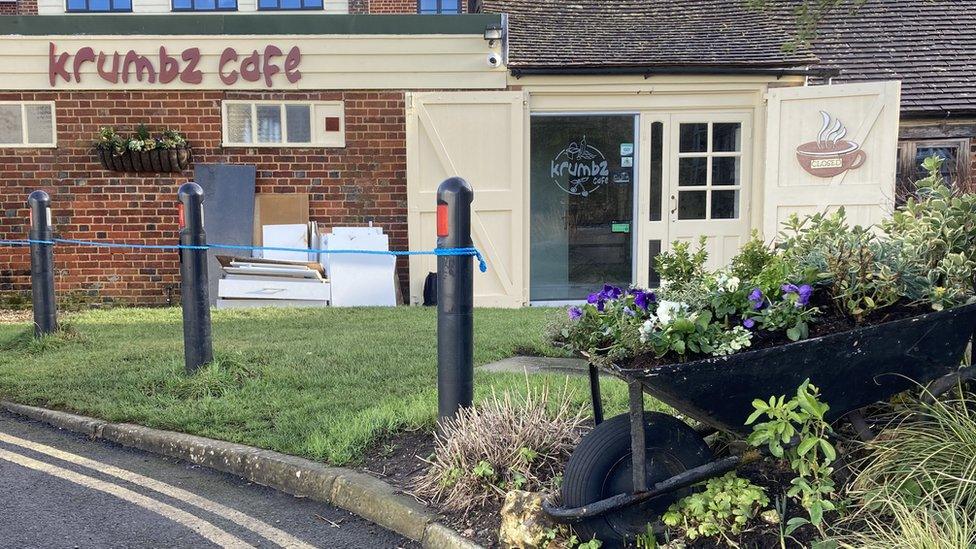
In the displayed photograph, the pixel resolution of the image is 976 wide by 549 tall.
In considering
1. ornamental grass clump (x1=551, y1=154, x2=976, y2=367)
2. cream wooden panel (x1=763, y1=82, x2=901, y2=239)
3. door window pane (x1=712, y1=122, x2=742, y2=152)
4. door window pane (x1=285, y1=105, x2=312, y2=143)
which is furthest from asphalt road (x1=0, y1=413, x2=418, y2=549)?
door window pane (x1=712, y1=122, x2=742, y2=152)

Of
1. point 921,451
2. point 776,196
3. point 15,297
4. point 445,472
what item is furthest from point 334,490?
point 15,297

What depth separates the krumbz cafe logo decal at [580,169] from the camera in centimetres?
1041

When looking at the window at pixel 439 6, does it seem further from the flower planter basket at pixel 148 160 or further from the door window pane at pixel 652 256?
the door window pane at pixel 652 256

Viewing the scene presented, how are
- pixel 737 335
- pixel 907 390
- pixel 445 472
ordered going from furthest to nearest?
pixel 445 472 < pixel 907 390 < pixel 737 335

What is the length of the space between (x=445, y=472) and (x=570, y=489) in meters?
0.79

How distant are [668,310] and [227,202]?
316 inches

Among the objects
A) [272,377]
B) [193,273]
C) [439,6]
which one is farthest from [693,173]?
[439,6]

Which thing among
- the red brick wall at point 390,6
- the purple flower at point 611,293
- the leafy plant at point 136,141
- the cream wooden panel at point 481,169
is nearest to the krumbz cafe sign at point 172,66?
the leafy plant at point 136,141

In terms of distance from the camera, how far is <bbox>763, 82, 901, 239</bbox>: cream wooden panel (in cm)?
926

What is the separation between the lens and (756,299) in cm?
311

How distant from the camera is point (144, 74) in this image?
10000 millimetres

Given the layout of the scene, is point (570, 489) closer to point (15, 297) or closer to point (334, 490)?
point (334, 490)

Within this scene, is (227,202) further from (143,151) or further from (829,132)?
(829,132)

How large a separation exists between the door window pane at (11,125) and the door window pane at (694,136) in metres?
8.10
